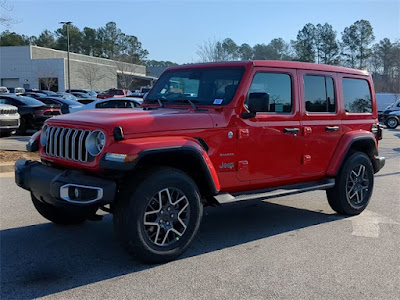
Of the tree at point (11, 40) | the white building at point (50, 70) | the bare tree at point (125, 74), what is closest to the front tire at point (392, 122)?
the white building at point (50, 70)

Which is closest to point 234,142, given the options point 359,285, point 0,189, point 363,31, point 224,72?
point 224,72

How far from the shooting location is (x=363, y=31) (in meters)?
62.9

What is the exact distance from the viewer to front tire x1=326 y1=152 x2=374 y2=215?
6.11 metres

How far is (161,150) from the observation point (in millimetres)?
4141

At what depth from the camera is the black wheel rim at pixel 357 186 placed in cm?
623

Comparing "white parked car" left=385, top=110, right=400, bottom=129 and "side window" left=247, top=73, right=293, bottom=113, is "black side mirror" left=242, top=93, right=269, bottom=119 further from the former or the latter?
"white parked car" left=385, top=110, right=400, bottom=129

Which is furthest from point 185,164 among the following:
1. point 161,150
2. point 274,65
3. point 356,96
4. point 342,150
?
point 356,96

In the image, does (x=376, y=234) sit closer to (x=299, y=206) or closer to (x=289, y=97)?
(x=299, y=206)

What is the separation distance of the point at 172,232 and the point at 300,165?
2031 millimetres

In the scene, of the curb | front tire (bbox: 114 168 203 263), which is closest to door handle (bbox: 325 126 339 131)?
front tire (bbox: 114 168 203 263)

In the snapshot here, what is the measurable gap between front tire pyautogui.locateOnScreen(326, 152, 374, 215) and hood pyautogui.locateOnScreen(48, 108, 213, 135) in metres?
2.48

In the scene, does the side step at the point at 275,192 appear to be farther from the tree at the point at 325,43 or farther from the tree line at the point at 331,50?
the tree at the point at 325,43

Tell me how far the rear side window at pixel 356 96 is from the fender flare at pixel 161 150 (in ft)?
9.11

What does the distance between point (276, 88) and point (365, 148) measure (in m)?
2.11
